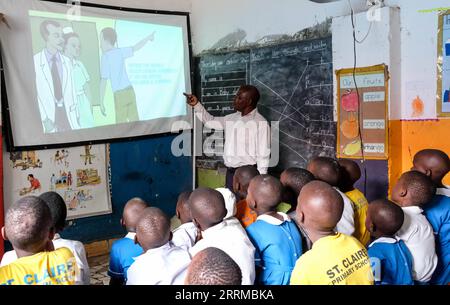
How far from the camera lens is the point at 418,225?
6.61 ft

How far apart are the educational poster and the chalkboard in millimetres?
798

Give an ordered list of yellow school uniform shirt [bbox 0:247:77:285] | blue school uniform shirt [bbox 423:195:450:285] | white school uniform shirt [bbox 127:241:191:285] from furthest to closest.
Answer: blue school uniform shirt [bbox 423:195:450:285] → white school uniform shirt [bbox 127:241:191:285] → yellow school uniform shirt [bbox 0:247:77:285]

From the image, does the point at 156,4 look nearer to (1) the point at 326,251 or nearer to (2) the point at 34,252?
(2) the point at 34,252

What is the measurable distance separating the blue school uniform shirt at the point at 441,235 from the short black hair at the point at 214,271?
4.77 feet

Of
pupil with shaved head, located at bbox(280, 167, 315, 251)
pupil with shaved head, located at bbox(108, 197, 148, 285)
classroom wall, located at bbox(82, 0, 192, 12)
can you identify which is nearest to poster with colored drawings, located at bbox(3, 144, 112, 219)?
classroom wall, located at bbox(82, 0, 192, 12)

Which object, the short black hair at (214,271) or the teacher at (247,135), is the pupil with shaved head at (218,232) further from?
the teacher at (247,135)

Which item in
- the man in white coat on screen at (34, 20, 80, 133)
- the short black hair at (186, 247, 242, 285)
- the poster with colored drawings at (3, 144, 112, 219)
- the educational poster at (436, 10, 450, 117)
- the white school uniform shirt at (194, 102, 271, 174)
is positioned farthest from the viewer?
the white school uniform shirt at (194, 102, 271, 174)

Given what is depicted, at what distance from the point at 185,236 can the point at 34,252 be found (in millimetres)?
806

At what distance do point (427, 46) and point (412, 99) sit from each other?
372 millimetres

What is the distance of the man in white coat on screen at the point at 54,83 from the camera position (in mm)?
3766

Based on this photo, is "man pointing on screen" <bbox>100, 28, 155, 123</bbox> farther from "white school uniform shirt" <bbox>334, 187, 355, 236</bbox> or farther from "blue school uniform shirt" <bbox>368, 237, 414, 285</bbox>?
"blue school uniform shirt" <bbox>368, 237, 414, 285</bbox>

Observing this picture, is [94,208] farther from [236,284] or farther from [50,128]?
[236,284]

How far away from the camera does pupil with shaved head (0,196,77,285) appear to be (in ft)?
4.43

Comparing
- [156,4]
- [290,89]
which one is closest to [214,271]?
[290,89]
